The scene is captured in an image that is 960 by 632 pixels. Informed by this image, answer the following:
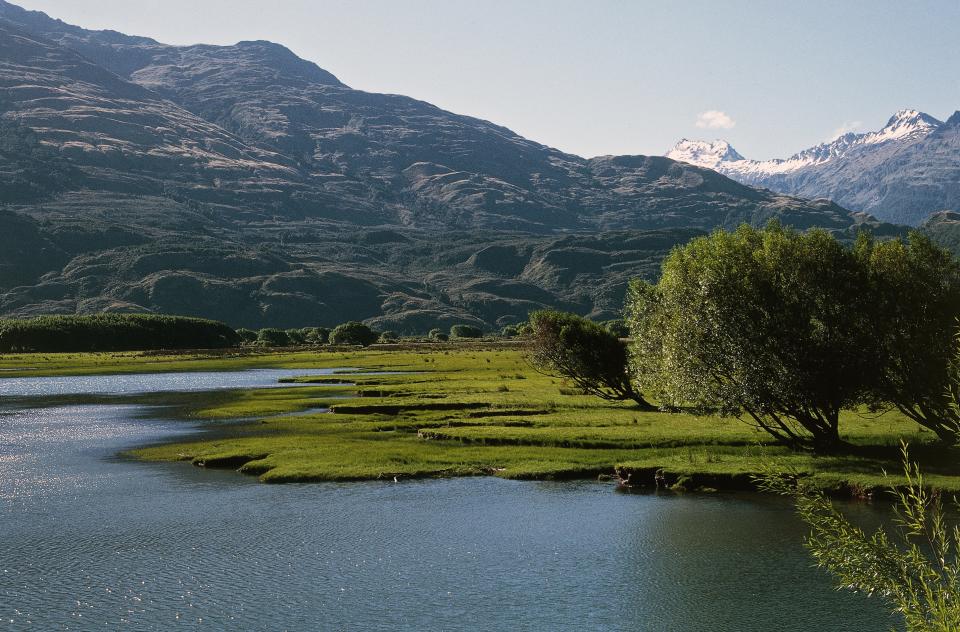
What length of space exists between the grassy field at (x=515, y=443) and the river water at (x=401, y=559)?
10.2 ft

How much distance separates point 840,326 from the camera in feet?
186

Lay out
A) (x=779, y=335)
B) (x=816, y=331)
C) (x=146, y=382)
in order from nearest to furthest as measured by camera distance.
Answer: (x=816, y=331), (x=779, y=335), (x=146, y=382)

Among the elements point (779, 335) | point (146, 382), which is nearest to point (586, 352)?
point (779, 335)

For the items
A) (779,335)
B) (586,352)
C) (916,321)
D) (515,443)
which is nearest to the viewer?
(779,335)

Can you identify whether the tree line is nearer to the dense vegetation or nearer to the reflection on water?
the dense vegetation

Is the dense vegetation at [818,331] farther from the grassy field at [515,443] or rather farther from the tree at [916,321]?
the grassy field at [515,443]

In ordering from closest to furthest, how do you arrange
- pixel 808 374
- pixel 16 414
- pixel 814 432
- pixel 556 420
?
1. pixel 808 374
2. pixel 814 432
3. pixel 556 420
4. pixel 16 414

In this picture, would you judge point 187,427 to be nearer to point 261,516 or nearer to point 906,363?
point 261,516

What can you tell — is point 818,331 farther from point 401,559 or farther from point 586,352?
point 586,352

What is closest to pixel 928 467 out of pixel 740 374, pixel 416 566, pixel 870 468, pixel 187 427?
pixel 870 468

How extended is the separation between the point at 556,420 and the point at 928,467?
35.7 meters

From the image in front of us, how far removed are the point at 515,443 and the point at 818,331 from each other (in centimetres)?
2750

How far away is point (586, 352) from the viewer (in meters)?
95.4

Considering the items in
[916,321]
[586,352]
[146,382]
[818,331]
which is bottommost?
[146,382]
